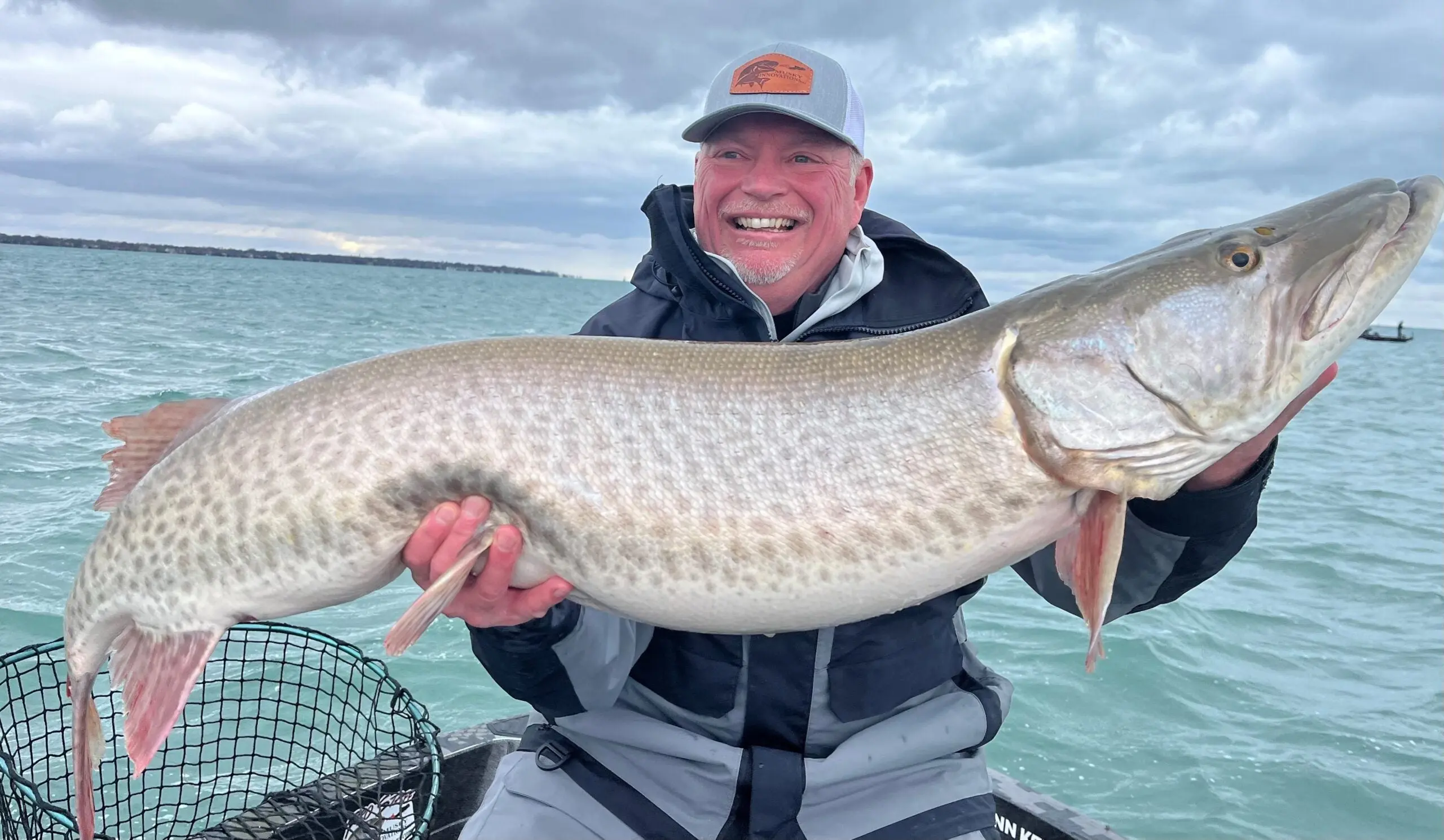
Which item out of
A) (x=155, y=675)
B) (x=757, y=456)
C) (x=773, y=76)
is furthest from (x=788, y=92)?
(x=155, y=675)

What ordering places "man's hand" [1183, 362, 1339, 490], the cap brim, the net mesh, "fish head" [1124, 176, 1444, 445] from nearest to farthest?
"fish head" [1124, 176, 1444, 445], "man's hand" [1183, 362, 1339, 490], the net mesh, the cap brim

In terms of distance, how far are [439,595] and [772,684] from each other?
101 centimetres

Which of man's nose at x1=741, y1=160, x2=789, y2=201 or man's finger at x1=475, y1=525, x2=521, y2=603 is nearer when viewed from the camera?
man's finger at x1=475, y1=525, x2=521, y2=603

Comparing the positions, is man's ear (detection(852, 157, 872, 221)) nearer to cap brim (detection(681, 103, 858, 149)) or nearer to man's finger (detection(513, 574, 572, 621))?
cap brim (detection(681, 103, 858, 149))

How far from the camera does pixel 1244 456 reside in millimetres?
2365

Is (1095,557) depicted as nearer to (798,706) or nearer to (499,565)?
(798,706)

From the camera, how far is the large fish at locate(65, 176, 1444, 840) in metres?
2.11

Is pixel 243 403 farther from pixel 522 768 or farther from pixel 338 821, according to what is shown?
pixel 338 821

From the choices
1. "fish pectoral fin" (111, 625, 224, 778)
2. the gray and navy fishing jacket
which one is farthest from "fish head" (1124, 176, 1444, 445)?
"fish pectoral fin" (111, 625, 224, 778)

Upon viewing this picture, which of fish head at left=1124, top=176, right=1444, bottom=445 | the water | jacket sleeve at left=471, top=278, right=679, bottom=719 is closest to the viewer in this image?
fish head at left=1124, top=176, right=1444, bottom=445

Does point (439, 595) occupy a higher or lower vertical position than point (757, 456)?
lower

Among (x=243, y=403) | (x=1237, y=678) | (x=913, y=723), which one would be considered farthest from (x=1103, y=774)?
(x=243, y=403)

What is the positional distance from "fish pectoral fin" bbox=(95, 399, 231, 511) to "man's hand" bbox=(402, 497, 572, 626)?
2.68 feet

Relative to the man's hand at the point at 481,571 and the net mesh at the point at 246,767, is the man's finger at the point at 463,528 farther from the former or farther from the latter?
the net mesh at the point at 246,767
